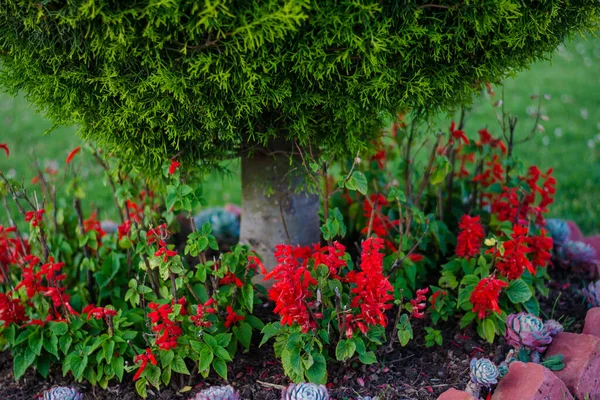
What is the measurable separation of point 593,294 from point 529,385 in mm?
927

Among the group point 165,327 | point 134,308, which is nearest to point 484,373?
point 165,327

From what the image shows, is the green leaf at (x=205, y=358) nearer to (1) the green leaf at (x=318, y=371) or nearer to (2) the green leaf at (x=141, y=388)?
(2) the green leaf at (x=141, y=388)

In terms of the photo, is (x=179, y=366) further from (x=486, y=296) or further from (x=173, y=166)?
(x=486, y=296)

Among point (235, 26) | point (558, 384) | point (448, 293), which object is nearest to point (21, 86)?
point (235, 26)

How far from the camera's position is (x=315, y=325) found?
2.30 m

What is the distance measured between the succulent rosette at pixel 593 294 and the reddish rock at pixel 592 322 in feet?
0.69

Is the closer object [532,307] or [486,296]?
[486,296]

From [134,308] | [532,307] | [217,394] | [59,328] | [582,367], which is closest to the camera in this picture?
[217,394]

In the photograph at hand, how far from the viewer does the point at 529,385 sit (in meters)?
2.17

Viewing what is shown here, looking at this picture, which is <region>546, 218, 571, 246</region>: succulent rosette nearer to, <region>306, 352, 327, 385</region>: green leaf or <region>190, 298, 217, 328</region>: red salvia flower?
<region>306, 352, 327, 385</region>: green leaf

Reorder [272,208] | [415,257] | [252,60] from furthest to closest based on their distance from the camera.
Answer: [272,208] → [415,257] → [252,60]

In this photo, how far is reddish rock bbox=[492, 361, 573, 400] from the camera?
2.14 metres

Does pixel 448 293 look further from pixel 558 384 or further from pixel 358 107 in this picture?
pixel 358 107

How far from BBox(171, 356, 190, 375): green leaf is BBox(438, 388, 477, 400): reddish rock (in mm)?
938
